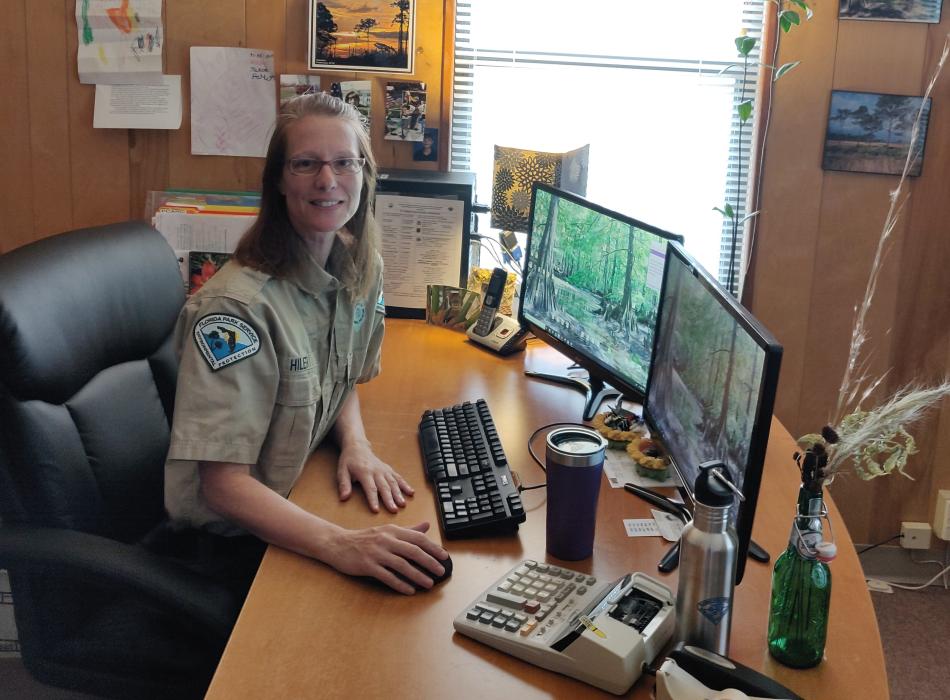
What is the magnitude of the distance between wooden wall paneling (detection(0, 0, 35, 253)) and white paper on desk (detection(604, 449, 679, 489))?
179 centimetres

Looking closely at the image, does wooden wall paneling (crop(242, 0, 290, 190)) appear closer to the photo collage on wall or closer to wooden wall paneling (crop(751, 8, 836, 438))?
the photo collage on wall

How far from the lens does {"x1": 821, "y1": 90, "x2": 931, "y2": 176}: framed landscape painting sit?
256 centimetres

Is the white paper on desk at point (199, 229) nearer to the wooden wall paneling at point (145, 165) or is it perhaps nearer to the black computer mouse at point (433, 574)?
the wooden wall paneling at point (145, 165)

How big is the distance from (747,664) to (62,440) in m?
1.05

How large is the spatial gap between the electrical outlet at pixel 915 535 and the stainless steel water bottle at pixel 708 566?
1.93 meters

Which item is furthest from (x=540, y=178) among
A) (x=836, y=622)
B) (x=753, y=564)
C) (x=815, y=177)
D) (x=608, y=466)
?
(x=836, y=622)

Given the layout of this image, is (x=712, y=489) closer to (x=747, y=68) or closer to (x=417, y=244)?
(x=417, y=244)

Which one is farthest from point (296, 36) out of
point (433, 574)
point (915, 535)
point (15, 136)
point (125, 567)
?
point (915, 535)

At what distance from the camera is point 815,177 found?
8.60 feet

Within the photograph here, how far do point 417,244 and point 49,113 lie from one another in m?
1.03

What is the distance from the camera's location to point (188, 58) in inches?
100

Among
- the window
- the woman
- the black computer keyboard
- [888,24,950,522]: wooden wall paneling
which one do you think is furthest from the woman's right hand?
[888,24,950,522]: wooden wall paneling

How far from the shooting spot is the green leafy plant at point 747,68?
2391 millimetres

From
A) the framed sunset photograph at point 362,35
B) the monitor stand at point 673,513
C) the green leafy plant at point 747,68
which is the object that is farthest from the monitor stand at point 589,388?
the framed sunset photograph at point 362,35
